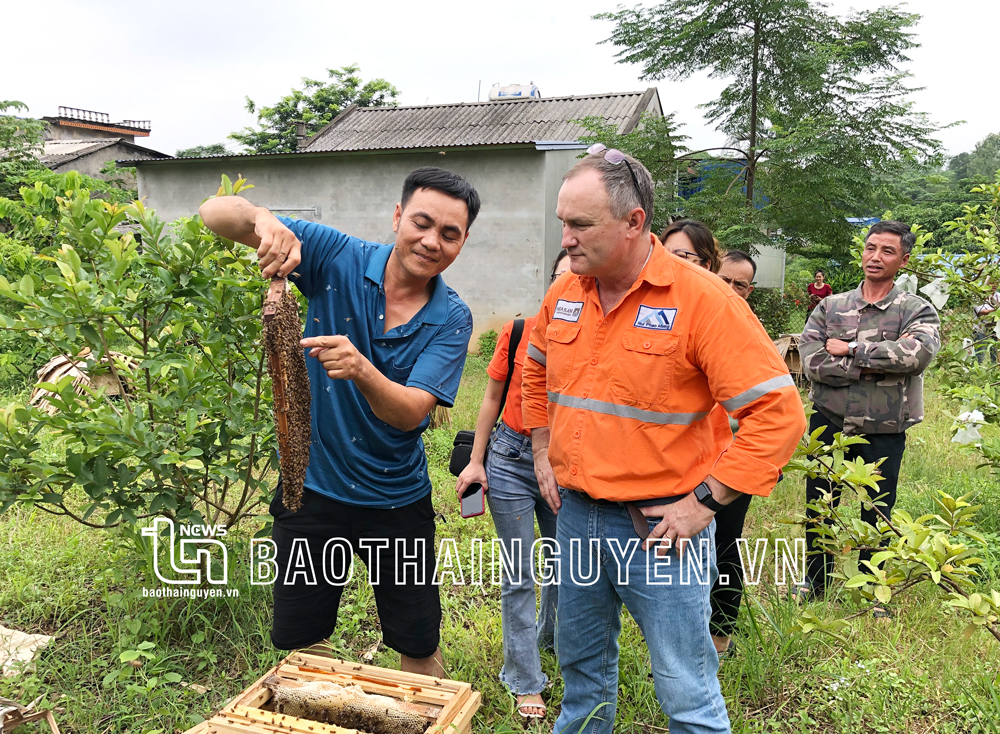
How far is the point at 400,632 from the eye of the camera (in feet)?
9.09

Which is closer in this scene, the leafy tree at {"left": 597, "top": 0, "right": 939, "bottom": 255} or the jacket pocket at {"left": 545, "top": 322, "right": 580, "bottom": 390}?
the jacket pocket at {"left": 545, "top": 322, "right": 580, "bottom": 390}

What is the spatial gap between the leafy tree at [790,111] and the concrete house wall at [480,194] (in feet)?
9.02

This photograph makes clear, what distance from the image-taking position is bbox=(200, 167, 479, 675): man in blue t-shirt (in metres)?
2.47

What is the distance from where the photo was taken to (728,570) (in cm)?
329

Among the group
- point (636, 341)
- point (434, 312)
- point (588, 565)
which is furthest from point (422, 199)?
point (588, 565)

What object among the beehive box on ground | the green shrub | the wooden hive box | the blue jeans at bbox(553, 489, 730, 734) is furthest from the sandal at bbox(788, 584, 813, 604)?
the green shrub

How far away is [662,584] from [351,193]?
12837mm

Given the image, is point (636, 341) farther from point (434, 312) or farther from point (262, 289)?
point (262, 289)

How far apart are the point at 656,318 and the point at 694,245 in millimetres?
1195

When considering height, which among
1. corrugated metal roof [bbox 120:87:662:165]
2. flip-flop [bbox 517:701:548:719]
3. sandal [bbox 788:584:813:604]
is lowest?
flip-flop [bbox 517:701:548:719]

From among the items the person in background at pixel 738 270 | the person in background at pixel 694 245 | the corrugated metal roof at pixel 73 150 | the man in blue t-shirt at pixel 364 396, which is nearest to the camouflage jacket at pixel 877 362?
the person in background at pixel 738 270

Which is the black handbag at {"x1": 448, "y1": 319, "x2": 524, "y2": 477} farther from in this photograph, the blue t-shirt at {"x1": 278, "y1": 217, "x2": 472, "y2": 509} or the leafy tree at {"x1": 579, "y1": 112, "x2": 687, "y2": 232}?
the leafy tree at {"x1": 579, "y1": 112, "x2": 687, "y2": 232}

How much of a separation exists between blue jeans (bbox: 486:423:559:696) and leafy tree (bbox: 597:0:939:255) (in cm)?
765

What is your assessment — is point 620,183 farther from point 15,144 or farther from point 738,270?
point 15,144
